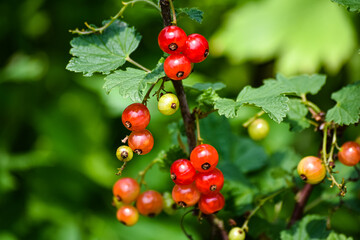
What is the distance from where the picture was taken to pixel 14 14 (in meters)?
3.85

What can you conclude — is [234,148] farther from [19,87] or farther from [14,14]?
[14,14]

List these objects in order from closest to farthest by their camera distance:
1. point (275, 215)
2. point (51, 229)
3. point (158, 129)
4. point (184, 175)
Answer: point (184, 175)
point (275, 215)
point (51, 229)
point (158, 129)

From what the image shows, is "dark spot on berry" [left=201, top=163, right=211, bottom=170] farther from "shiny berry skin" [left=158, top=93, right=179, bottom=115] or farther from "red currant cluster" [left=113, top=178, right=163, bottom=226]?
"red currant cluster" [left=113, top=178, right=163, bottom=226]

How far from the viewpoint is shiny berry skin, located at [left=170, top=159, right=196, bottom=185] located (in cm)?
100

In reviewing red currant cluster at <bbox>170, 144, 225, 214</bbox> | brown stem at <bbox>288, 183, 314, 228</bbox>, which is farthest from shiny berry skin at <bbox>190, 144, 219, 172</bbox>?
brown stem at <bbox>288, 183, 314, 228</bbox>

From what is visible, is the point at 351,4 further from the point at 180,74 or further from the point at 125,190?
the point at 125,190

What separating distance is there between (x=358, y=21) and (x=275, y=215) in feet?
10.6

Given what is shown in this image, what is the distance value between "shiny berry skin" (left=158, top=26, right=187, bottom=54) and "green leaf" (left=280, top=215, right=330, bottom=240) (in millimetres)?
657

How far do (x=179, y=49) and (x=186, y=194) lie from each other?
375 millimetres

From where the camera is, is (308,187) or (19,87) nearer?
(308,187)

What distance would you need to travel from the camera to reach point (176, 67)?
0.90 m

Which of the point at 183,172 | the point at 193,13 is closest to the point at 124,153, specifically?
the point at 183,172

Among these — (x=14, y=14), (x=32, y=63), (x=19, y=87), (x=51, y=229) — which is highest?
(x=14, y=14)

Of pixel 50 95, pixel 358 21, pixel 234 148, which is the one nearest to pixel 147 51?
pixel 50 95
